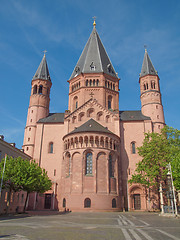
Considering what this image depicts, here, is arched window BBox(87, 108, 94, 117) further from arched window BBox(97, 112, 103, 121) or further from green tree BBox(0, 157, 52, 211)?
green tree BBox(0, 157, 52, 211)

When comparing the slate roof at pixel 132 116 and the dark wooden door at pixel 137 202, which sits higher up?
the slate roof at pixel 132 116

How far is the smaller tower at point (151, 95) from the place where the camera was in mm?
48812

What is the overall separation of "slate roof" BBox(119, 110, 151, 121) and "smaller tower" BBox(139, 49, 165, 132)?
121 cm

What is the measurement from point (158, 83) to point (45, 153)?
31048 mm

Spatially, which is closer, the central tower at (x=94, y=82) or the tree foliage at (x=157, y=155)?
the tree foliage at (x=157, y=155)

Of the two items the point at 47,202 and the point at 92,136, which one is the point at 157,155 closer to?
the point at 92,136

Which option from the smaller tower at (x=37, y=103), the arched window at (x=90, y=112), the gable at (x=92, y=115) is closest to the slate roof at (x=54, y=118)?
the smaller tower at (x=37, y=103)

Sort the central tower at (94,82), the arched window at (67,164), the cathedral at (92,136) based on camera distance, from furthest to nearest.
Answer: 1. the central tower at (94,82)
2. the arched window at (67,164)
3. the cathedral at (92,136)

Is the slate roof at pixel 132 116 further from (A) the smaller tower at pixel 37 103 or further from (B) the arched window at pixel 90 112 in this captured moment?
(A) the smaller tower at pixel 37 103

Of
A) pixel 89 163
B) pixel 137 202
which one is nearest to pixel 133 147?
pixel 137 202

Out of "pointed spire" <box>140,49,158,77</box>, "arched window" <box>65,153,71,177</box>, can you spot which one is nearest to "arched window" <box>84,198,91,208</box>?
"arched window" <box>65,153,71,177</box>

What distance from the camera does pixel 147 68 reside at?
54281mm

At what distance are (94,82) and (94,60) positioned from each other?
7.18 m

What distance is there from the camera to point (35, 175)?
3070cm
